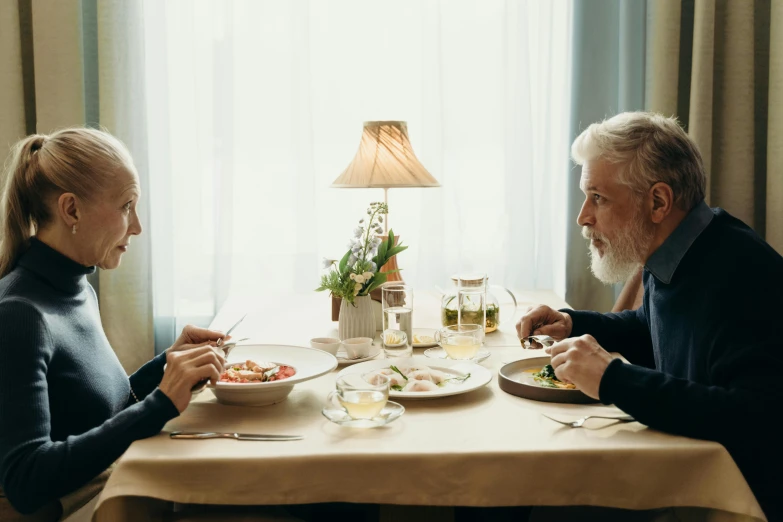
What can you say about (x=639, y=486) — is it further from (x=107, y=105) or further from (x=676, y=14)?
(x=107, y=105)

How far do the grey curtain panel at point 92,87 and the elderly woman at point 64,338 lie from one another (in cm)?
136

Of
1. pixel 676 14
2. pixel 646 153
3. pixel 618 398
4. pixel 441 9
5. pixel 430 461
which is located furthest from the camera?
pixel 441 9

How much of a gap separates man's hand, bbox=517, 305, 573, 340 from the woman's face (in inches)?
37.0

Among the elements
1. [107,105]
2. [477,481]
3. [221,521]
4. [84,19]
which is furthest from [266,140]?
[477,481]

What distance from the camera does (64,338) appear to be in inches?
52.9

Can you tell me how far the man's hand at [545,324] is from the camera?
1815 mm

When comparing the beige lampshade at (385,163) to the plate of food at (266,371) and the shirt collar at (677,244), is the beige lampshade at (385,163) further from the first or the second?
the shirt collar at (677,244)

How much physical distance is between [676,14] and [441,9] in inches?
34.8

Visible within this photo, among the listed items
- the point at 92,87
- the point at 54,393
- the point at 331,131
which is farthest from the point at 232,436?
the point at 92,87

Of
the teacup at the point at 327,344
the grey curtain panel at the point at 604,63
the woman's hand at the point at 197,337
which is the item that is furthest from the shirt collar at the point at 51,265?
the grey curtain panel at the point at 604,63

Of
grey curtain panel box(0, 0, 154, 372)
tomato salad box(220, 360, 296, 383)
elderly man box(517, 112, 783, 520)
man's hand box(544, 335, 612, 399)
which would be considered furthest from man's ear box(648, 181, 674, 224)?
grey curtain panel box(0, 0, 154, 372)

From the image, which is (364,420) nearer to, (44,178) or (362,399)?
(362,399)

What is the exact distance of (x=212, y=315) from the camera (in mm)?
3057

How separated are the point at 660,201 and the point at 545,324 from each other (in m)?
0.46
